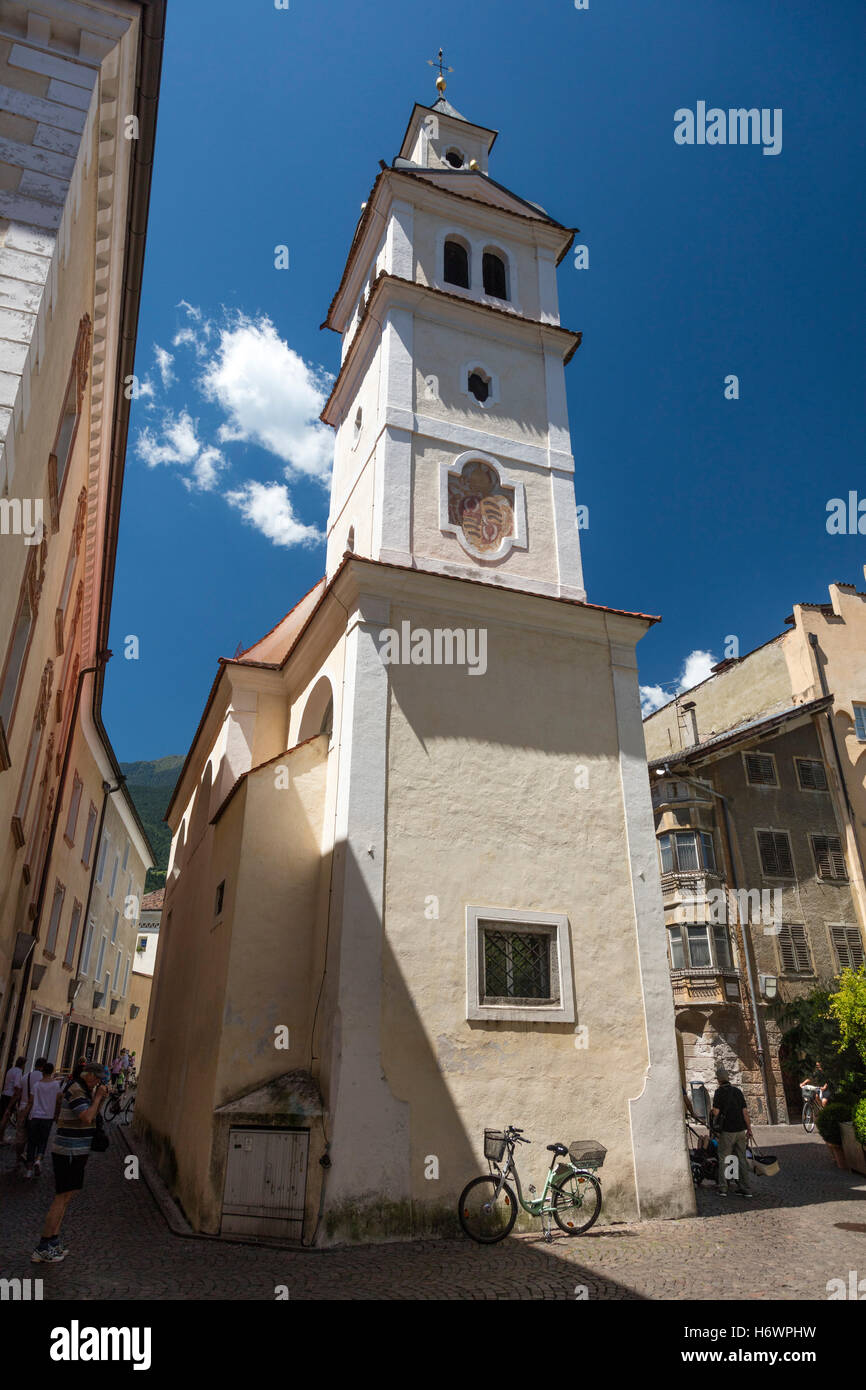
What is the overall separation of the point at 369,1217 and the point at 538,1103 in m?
2.34

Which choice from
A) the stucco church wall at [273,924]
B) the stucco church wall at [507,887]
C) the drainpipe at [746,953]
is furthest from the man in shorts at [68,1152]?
the drainpipe at [746,953]

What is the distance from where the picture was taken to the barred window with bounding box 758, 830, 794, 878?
27812 mm

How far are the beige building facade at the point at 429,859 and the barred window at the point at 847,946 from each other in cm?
1962

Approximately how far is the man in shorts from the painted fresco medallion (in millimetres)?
9282

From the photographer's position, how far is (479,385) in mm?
15125

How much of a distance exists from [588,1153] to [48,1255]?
5.41 metres

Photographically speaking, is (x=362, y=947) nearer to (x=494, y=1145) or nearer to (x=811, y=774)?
(x=494, y=1145)

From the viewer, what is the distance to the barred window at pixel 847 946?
27.3 meters

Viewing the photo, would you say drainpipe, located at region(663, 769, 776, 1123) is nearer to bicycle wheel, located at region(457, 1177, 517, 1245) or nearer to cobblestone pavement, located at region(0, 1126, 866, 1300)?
cobblestone pavement, located at region(0, 1126, 866, 1300)

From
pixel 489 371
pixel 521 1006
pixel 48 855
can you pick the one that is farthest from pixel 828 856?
pixel 48 855

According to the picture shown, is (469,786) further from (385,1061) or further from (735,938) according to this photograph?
(735,938)

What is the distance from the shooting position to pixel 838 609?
108 ft

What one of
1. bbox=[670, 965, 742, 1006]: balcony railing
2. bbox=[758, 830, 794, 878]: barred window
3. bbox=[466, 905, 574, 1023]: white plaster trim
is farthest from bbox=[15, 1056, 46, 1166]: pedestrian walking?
bbox=[758, 830, 794, 878]: barred window
